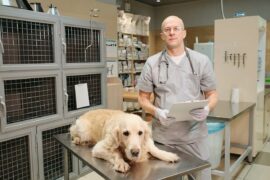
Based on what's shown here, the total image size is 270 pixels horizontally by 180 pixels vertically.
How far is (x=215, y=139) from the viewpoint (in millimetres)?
2836

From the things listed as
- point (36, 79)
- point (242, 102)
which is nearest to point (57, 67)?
point (36, 79)

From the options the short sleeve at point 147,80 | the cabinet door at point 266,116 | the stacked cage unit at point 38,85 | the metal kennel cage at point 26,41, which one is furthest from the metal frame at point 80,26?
the cabinet door at point 266,116

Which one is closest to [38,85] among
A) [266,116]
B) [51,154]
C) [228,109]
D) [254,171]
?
[51,154]

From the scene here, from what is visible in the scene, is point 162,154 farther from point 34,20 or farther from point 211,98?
point 34,20

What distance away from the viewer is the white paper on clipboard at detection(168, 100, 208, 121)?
152cm

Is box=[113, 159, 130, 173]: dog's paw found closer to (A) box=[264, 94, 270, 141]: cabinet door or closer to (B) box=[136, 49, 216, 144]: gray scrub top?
(B) box=[136, 49, 216, 144]: gray scrub top

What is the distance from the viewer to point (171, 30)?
1.68m

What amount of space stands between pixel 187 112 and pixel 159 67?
38cm

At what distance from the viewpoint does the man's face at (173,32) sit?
1676 mm

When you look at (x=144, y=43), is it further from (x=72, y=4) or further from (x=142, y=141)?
(x=142, y=141)

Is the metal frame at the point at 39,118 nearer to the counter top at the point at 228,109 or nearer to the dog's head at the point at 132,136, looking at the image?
the dog's head at the point at 132,136

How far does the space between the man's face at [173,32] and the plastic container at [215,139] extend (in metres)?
1.41

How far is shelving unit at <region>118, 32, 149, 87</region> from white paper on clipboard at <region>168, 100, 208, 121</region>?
4.41 metres

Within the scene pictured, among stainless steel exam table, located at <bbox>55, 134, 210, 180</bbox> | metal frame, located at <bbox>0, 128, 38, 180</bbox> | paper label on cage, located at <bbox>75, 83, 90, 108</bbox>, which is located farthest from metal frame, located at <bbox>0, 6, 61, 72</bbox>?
stainless steel exam table, located at <bbox>55, 134, 210, 180</bbox>
